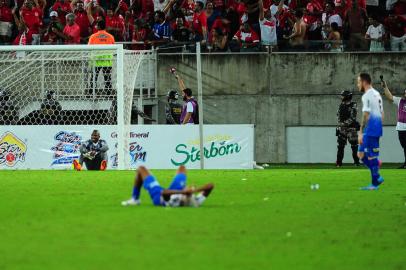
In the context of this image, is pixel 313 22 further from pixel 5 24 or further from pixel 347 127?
pixel 5 24

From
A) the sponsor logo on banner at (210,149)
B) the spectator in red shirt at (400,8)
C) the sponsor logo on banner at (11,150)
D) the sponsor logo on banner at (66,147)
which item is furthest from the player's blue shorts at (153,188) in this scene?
the spectator in red shirt at (400,8)

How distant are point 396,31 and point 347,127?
4263 millimetres

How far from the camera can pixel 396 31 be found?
36000mm

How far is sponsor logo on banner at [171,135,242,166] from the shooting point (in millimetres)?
31609

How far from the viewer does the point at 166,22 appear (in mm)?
36094

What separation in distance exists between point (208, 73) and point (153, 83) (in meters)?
1.98

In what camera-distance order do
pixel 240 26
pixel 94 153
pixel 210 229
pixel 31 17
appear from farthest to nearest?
1. pixel 31 17
2. pixel 240 26
3. pixel 94 153
4. pixel 210 229

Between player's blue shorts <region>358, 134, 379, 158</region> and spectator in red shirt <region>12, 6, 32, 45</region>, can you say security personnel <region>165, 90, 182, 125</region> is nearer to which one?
spectator in red shirt <region>12, 6, 32, 45</region>

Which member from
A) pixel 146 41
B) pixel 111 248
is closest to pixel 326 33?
pixel 146 41

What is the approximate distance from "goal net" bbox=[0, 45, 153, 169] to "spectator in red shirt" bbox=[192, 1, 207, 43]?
395cm

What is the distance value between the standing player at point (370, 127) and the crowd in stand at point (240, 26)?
15.0 meters

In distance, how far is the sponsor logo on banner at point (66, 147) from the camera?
30.7m

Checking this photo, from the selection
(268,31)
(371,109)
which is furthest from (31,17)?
(371,109)

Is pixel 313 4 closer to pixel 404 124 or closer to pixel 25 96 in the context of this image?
pixel 404 124
